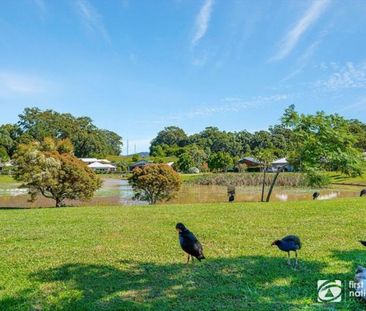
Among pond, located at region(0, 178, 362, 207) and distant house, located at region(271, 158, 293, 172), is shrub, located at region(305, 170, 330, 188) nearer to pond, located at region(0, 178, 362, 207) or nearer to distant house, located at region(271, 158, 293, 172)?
distant house, located at region(271, 158, 293, 172)

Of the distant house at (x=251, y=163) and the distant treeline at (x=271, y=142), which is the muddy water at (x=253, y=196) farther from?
the distant house at (x=251, y=163)

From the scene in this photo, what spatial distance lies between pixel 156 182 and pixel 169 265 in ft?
47.8

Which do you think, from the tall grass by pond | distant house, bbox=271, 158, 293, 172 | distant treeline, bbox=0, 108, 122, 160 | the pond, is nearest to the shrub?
distant house, bbox=271, 158, 293, 172

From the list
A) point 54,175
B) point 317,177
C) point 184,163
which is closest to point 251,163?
point 184,163

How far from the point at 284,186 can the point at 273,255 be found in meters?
29.9

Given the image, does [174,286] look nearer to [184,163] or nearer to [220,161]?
[220,161]

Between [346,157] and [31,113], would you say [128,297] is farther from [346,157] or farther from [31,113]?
[31,113]

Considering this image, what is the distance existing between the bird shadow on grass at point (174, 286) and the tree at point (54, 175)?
12743 millimetres

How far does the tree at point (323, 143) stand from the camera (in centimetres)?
1505

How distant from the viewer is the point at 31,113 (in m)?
72.9

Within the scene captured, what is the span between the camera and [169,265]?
5.77 m

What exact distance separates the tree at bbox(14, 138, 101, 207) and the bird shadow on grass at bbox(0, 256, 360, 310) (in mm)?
12743

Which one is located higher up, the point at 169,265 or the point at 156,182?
the point at 156,182

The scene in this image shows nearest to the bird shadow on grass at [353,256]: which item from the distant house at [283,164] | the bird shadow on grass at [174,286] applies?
the bird shadow on grass at [174,286]
